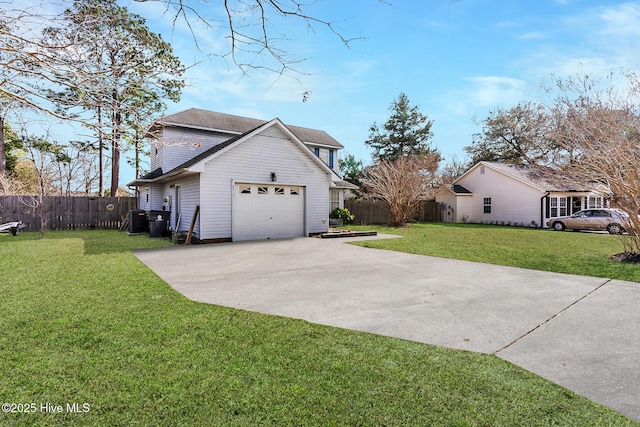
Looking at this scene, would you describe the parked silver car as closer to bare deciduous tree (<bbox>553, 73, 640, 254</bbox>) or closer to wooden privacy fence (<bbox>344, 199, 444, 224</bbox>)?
bare deciduous tree (<bbox>553, 73, 640, 254</bbox>)

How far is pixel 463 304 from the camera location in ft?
15.6

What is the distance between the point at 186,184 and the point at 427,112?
31.0m

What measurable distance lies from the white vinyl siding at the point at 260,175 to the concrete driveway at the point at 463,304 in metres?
3.61

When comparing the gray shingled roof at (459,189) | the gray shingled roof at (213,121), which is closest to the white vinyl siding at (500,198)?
the gray shingled roof at (459,189)

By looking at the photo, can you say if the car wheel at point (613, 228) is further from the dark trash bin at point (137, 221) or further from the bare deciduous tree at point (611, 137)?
the dark trash bin at point (137, 221)

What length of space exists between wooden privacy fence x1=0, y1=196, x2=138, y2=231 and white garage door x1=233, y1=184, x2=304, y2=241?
918cm

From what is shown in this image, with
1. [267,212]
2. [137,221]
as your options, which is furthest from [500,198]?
[137,221]

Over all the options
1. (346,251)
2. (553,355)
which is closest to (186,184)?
(346,251)

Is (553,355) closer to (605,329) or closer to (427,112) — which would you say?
(605,329)

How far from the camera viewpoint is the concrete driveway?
302 centimetres

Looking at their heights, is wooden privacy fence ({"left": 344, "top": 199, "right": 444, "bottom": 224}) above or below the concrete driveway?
above

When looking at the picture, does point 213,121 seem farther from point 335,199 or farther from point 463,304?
point 463,304

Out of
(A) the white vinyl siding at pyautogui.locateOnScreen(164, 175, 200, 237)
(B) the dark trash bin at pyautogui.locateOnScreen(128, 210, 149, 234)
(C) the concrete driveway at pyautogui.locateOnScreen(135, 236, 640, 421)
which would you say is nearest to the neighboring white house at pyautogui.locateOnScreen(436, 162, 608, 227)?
(C) the concrete driveway at pyautogui.locateOnScreen(135, 236, 640, 421)

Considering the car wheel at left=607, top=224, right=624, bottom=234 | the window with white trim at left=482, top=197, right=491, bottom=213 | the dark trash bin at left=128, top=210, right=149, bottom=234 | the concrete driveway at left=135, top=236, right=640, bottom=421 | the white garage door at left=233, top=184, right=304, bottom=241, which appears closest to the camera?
the concrete driveway at left=135, top=236, right=640, bottom=421
